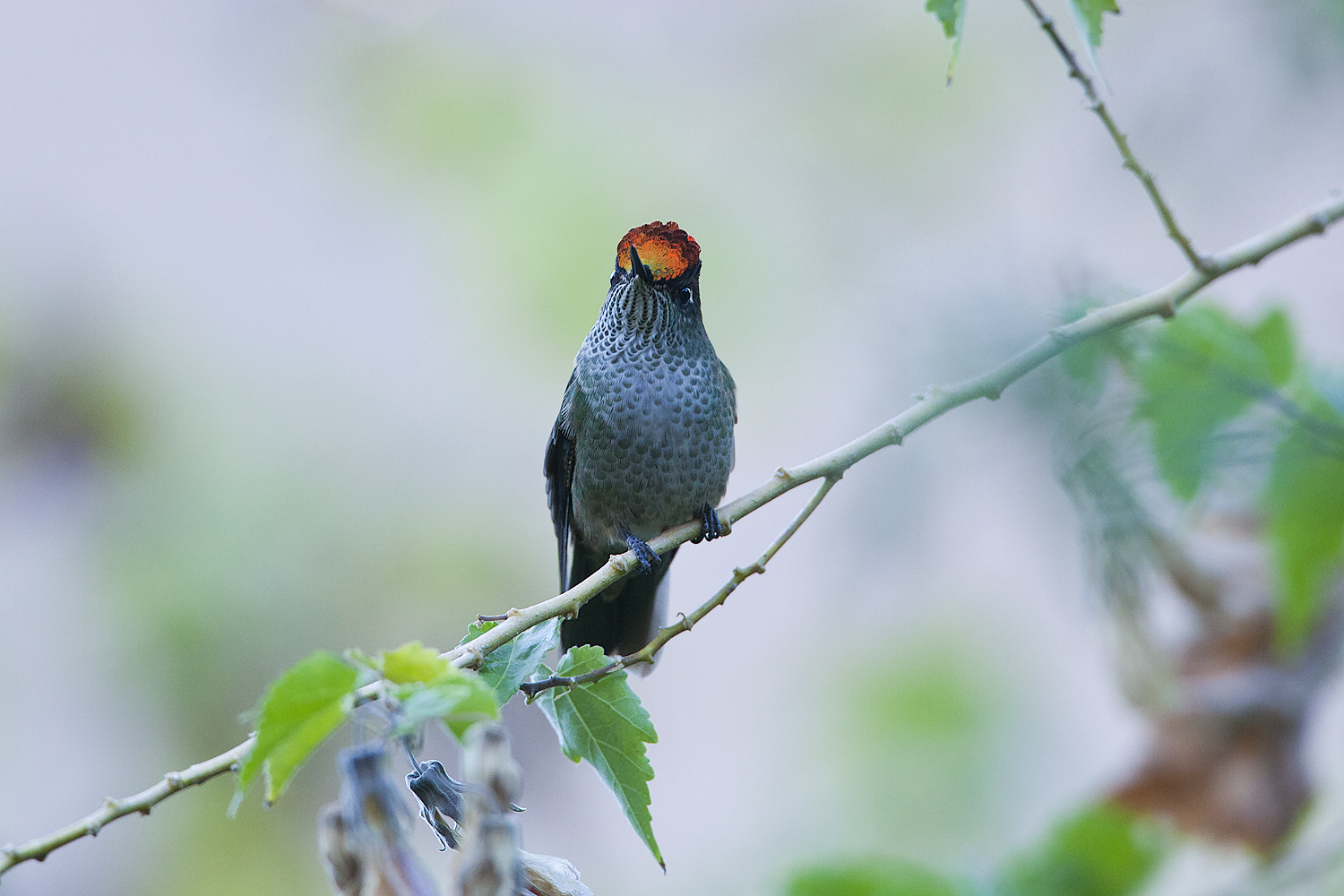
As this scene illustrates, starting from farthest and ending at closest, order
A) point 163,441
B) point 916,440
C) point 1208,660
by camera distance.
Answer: point 163,441 < point 1208,660 < point 916,440

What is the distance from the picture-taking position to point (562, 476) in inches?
62.6

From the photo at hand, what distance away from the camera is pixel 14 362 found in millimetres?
4078

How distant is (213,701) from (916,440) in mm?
3429

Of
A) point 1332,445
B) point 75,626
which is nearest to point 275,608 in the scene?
point 75,626

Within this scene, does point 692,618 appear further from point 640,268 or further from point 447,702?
point 640,268

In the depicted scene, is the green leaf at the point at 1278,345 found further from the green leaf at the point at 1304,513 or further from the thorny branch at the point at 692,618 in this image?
the thorny branch at the point at 692,618

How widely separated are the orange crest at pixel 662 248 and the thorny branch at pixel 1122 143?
411 millimetres

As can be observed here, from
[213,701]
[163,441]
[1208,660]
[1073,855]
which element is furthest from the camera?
[163,441]

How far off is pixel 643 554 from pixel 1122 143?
26.3 inches

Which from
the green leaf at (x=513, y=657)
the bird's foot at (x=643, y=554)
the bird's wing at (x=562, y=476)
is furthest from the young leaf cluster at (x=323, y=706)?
the bird's wing at (x=562, y=476)

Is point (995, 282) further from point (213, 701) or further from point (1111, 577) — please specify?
point (213, 701)

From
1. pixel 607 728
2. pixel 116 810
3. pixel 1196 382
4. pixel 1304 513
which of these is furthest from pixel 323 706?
pixel 1304 513

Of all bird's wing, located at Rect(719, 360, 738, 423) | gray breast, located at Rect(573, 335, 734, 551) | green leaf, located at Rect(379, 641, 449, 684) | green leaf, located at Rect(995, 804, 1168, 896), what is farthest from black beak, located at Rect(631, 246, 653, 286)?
green leaf, located at Rect(995, 804, 1168, 896)

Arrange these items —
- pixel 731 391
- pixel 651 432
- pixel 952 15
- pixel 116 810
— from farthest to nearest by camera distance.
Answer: pixel 731 391 → pixel 651 432 → pixel 952 15 → pixel 116 810
